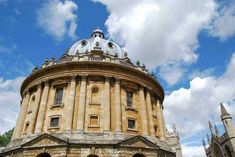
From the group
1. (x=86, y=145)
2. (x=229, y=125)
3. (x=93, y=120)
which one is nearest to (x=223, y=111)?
(x=229, y=125)

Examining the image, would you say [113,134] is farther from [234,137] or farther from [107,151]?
[234,137]

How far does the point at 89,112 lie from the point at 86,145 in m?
4.34

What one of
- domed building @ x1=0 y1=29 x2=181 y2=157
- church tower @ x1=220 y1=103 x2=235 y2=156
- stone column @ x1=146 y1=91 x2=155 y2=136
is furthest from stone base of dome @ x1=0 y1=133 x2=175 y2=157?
church tower @ x1=220 y1=103 x2=235 y2=156

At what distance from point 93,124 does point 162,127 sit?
10456mm

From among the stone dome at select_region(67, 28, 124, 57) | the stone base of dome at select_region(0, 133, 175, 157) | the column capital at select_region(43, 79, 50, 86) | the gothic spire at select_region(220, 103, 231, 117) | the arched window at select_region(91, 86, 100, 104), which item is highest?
the stone dome at select_region(67, 28, 124, 57)

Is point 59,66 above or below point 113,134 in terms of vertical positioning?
above

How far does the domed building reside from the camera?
899 inches

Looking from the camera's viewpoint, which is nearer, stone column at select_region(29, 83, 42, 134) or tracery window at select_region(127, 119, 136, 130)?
stone column at select_region(29, 83, 42, 134)

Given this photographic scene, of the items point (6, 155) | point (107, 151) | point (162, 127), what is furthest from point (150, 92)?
point (6, 155)

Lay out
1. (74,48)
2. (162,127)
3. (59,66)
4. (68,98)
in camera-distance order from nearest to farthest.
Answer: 1. (68,98)
2. (59,66)
3. (162,127)
4. (74,48)

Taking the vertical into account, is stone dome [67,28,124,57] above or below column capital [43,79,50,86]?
above

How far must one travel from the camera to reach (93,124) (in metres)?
25.3

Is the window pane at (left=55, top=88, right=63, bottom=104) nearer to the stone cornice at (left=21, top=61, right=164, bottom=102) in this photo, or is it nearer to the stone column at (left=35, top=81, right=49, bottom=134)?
the stone column at (left=35, top=81, right=49, bottom=134)

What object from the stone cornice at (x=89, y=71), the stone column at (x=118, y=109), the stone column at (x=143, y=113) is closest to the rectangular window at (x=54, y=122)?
the stone cornice at (x=89, y=71)
